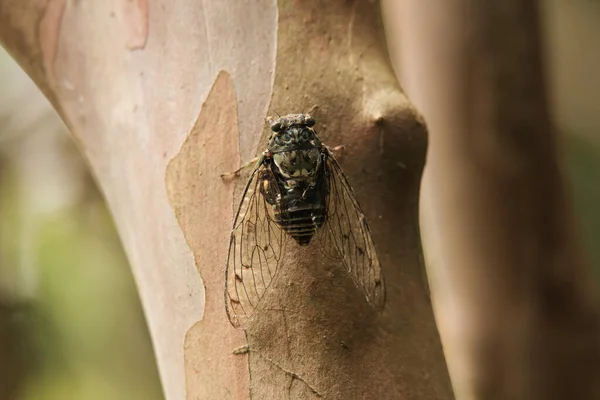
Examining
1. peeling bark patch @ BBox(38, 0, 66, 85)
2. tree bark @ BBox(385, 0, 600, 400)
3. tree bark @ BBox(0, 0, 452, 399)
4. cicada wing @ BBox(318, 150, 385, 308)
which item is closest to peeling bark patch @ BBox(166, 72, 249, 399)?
tree bark @ BBox(0, 0, 452, 399)

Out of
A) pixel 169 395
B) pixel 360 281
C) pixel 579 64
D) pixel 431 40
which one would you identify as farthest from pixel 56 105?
pixel 579 64

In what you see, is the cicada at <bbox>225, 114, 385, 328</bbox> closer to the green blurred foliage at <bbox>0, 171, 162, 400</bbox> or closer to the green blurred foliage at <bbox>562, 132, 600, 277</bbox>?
the green blurred foliage at <bbox>0, 171, 162, 400</bbox>

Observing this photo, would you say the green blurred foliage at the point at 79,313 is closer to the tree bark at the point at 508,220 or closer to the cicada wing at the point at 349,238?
the tree bark at the point at 508,220

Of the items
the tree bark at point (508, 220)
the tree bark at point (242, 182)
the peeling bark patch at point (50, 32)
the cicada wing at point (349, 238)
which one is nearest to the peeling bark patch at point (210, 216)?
the tree bark at point (242, 182)

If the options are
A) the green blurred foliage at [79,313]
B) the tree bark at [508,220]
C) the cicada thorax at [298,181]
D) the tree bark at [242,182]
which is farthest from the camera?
the green blurred foliage at [79,313]

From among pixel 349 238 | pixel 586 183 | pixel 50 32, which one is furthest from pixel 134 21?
pixel 586 183

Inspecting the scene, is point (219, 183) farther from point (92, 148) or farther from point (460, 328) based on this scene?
point (460, 328)
